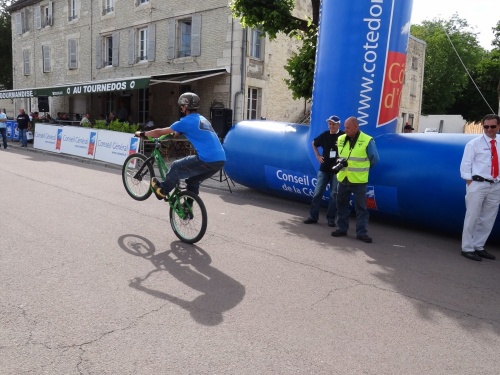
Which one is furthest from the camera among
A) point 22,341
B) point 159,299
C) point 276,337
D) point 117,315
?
point 159,299

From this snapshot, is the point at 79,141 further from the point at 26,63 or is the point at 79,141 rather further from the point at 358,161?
the point at 26,63

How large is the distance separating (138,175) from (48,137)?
12.3 meters

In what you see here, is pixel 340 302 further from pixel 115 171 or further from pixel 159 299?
pixel 115 171

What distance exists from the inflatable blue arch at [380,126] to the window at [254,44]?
9868 mm

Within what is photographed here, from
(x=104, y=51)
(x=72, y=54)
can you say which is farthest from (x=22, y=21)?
(x=104, y=51)

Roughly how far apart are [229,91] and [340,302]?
14.4m

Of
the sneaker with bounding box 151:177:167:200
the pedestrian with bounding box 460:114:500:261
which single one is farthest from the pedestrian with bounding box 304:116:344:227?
the sneaker with bounding box 151:177:167:200

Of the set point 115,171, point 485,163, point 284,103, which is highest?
point 284,103

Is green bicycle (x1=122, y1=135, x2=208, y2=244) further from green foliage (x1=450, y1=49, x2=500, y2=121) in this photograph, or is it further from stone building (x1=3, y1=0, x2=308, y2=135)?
green foliage (x1=450, y1=49, x2=500, y2=121)

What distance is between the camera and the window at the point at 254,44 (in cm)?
1747

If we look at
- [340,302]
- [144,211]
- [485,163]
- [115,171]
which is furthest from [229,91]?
[340,302]

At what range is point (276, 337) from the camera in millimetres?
3270

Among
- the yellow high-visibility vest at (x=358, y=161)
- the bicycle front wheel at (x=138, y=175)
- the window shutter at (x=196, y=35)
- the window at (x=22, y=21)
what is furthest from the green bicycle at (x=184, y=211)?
the window at (x=22, y=21)

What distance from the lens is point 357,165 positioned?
620cm
